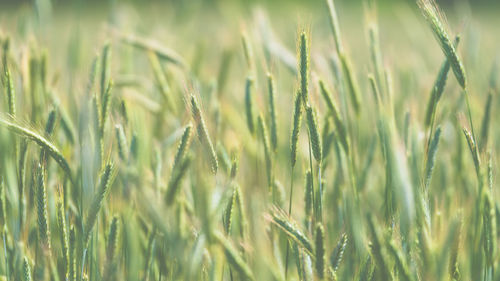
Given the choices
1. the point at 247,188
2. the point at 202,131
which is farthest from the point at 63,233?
the point at 247,188

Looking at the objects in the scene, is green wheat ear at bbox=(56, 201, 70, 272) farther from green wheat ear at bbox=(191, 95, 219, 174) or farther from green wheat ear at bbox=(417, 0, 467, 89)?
green wheat ear at bbox=(417, 0, 467, 89)

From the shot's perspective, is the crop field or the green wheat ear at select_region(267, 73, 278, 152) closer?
the crop field

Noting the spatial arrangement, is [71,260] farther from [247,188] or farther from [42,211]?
[247,188]

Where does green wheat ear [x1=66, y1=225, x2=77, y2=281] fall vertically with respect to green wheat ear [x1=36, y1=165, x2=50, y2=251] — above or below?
below

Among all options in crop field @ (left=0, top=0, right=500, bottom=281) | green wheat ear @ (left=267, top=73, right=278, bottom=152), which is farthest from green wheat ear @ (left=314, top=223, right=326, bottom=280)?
green wheat ear @ (left=267, top=73, right=278, bottom=152)

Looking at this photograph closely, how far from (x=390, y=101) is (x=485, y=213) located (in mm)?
124

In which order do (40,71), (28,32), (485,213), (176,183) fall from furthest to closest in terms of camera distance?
(28,32), (40,71), (485,213), (176,183)

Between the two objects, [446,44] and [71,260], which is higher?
[446,44]

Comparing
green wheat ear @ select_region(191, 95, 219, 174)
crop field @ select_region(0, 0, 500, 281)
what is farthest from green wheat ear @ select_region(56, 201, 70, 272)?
green wheat ear @ select_region(191, 95, 219, 174)

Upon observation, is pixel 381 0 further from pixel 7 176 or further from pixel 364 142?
pixel 7 176

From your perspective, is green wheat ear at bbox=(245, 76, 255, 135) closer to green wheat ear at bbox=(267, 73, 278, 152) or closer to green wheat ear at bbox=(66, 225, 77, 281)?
green wheat ear at bbox=(267, 73, 278, 152)

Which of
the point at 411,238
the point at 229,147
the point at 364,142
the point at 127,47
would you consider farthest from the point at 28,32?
the point at 411,238

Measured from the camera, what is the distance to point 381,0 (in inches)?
255

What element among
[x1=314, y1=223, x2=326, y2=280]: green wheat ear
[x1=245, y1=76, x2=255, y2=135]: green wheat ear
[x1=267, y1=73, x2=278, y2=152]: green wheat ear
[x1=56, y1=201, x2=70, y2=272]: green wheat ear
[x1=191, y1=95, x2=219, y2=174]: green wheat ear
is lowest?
[x1=314, y1=223, x2=326, y2=280]: green wheat ear
